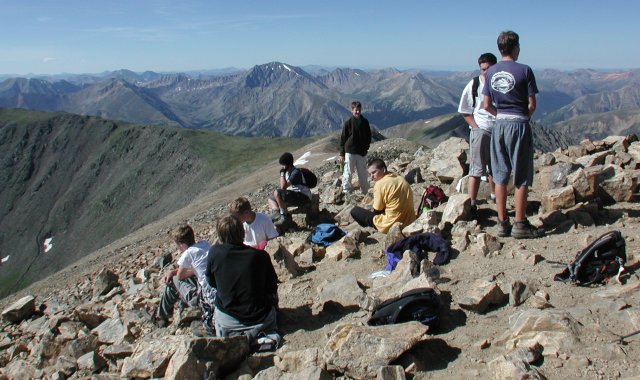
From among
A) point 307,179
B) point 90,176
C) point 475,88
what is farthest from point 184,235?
point 90,176

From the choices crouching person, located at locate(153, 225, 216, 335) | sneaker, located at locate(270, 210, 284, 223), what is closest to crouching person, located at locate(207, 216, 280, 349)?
crouching person, located at locate(153, 225, 216, 335)

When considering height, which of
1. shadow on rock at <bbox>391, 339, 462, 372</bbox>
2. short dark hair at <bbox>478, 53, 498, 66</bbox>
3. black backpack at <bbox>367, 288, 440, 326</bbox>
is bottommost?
shadow on rock at <bbox>391, 339, 462, 372</bbox>

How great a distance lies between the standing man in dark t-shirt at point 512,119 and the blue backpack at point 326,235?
402cm

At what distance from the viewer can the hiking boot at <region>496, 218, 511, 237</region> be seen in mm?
9219

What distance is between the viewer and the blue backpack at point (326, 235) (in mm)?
11711

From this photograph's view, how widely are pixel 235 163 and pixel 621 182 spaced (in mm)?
80391

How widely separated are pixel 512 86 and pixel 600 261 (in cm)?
306

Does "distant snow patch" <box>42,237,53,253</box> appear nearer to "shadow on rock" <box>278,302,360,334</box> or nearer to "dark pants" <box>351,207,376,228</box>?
"dark pants" <box>351,207,376,228</box>

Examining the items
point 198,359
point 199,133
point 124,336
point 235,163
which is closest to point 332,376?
point 198,359

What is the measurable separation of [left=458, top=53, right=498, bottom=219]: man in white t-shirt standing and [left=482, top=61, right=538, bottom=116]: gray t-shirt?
135 cm

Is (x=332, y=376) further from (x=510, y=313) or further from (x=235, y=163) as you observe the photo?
(x=235, y=163)

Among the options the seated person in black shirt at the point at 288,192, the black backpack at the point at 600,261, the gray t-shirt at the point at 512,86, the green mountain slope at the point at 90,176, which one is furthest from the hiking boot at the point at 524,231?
the green mountain slope at the point at 90,176

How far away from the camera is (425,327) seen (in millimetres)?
6230

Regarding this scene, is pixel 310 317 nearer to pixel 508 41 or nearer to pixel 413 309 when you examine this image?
pixel 413 309
